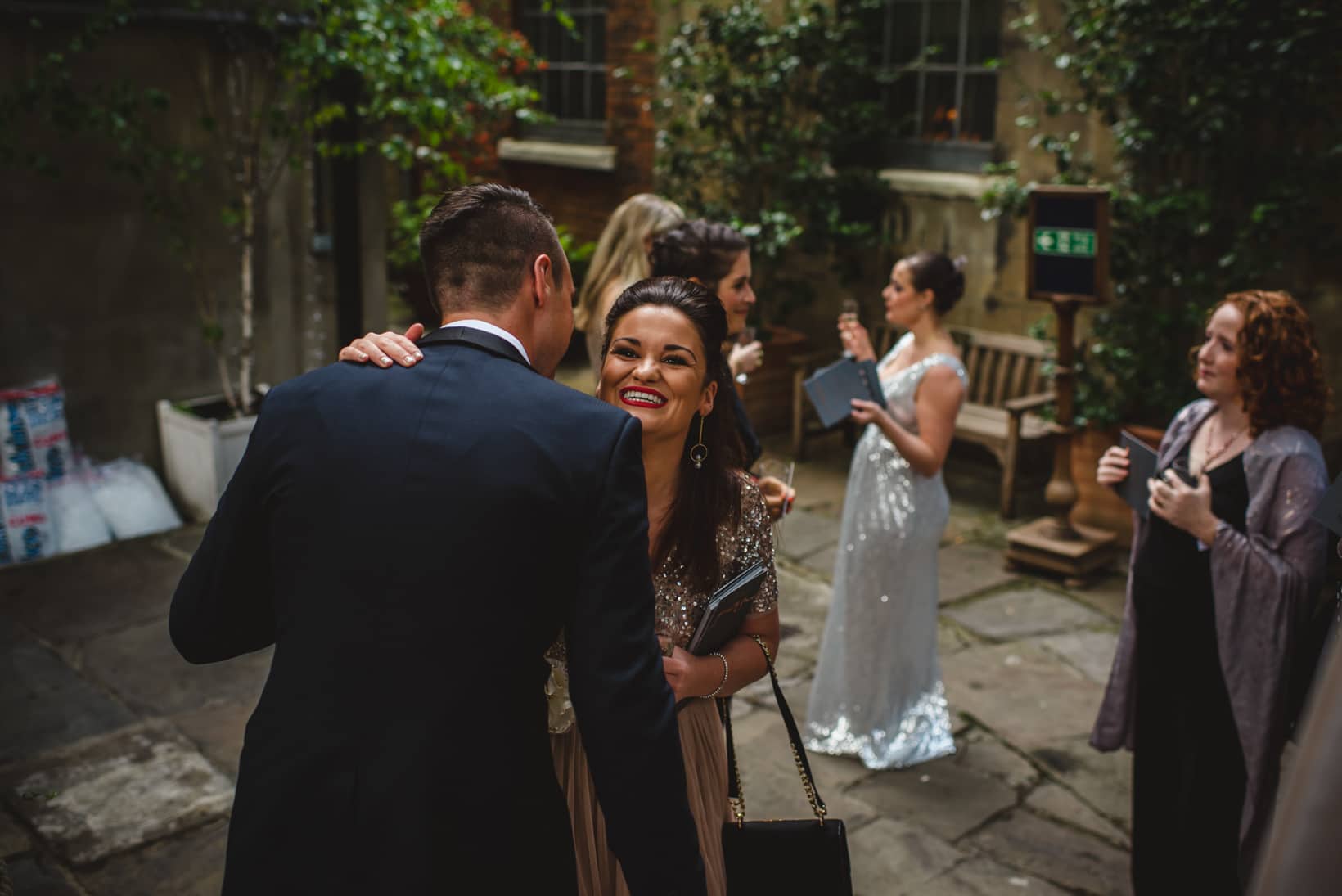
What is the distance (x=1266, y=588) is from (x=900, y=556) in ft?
4.88

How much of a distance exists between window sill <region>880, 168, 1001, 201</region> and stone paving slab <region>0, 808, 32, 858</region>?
636cm

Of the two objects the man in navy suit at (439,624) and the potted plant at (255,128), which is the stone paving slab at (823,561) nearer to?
the potted plant at (255,128)

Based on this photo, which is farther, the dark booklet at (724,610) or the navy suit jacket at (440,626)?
the dark booklet at (724,610)

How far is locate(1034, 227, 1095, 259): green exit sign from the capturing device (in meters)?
5.89

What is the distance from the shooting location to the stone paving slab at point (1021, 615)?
566cm

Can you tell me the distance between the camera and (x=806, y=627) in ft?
18.5

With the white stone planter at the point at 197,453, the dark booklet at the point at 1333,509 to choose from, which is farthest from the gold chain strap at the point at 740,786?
the white stone planter at the point at 197,453

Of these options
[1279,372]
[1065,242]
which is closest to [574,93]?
[1065,242]

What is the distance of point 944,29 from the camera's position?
27.8 feet

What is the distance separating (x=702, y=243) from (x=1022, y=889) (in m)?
2.18

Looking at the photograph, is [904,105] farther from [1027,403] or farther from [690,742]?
[690,742]

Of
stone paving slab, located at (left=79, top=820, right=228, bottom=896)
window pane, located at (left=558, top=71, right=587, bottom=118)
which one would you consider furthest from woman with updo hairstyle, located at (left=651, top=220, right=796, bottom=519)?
window pane, located at (left=558, top=71, right=587, bottom=118)

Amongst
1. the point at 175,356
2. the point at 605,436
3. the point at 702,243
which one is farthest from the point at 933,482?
the point at 175,356

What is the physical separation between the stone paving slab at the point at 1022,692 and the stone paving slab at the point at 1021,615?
0.56 feet
